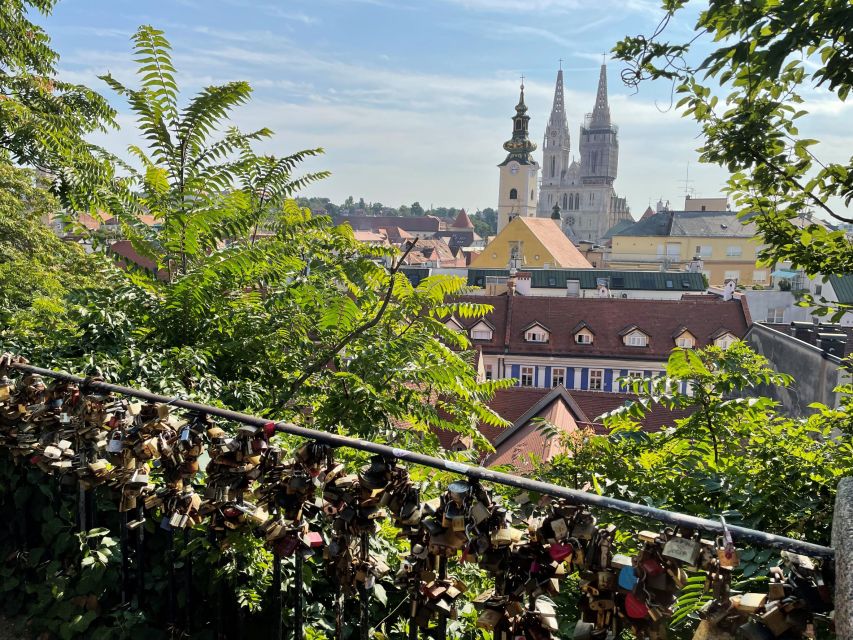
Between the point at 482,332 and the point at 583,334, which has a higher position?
the point at 583,334

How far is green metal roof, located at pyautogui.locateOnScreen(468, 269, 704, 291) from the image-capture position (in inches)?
2087

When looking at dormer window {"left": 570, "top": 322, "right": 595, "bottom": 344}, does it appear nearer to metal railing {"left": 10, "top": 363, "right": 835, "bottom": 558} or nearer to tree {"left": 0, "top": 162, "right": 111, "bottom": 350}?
tree {"left": 0, "top": 162, "right": 111, "bottom": 350}

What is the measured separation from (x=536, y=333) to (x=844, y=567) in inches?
1478

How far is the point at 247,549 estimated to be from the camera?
263 centimetres

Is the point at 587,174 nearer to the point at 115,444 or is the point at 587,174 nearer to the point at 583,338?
the point at 583,338

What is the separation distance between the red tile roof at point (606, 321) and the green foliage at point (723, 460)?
1245 inches

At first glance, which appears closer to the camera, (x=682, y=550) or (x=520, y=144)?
(x=682, y=550)

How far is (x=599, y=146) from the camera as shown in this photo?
14688 centimetres

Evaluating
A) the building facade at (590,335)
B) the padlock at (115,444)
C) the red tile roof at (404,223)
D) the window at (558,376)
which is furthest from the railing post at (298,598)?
the red tile roof at (404,223)

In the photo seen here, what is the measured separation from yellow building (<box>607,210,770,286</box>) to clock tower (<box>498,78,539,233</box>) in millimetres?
19310

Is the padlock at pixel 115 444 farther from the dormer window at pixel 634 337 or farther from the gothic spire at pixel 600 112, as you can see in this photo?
the gothic spire at pixel 600 112

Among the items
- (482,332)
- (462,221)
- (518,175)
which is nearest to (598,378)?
(482,332)

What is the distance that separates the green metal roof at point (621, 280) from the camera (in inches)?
2087

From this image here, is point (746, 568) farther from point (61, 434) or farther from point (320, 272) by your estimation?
point (320, 272)
